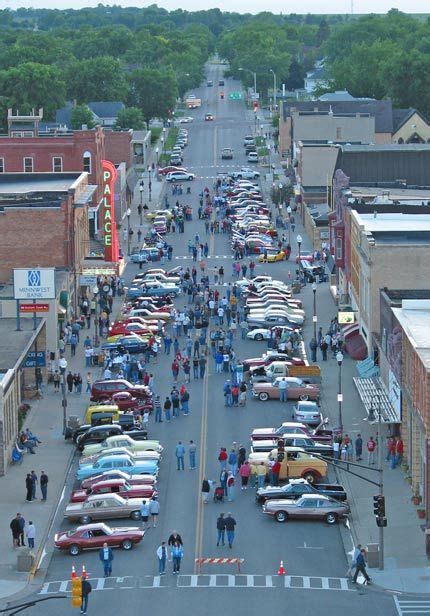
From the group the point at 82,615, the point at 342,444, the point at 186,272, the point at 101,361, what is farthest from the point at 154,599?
the point at 186,272

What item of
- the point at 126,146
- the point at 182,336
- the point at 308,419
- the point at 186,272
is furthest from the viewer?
the point at 126,146

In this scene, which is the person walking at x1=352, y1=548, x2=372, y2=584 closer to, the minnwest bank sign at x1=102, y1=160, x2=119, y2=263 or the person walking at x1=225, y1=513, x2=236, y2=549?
the person walking at x1=225, y1=513, x2=236, y2=549

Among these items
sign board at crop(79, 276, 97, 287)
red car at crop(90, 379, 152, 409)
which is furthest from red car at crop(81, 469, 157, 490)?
sign board at crop(79, 276, 97, 287)

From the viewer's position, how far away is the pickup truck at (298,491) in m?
61.3

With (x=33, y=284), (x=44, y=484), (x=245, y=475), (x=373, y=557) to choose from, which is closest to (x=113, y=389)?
(x=33, y=284)

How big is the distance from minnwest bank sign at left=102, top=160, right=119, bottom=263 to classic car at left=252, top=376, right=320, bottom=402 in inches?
1214

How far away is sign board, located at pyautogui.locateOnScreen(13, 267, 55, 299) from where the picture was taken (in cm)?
8225

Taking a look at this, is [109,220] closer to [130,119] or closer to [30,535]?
[30,535]

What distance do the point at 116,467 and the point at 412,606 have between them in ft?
56.2

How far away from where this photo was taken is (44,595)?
173 feet

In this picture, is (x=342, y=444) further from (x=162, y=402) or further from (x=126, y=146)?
(x=126, y=146)

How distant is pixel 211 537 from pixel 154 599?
264 inches

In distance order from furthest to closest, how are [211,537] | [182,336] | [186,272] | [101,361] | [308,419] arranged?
1. [186,272]
2. [182,336]
3. [101,361]
4. [308,419]
5. [211,537]

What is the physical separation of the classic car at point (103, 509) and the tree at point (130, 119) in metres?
136
